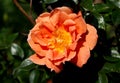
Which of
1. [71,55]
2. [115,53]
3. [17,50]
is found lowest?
[17,50]

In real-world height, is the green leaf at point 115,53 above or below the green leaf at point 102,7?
below

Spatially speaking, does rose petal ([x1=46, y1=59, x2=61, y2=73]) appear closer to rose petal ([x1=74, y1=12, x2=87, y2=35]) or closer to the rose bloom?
the rose bloom

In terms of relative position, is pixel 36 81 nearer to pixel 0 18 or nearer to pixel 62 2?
pixel 62 2

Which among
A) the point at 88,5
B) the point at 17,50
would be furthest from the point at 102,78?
the point at 17,50

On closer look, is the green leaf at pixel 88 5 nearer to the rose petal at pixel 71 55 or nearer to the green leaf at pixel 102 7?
the green leaf at pixel 102 7

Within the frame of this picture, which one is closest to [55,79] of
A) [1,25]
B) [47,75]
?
[47,75]

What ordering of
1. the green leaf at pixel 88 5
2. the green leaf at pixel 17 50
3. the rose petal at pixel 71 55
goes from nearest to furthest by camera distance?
the rose petal at pixel 71 55 < the green leaf at pixel 88 5 < the green leaf at pixel 17 50

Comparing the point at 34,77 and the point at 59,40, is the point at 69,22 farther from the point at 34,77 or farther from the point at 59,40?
the point at 34,77

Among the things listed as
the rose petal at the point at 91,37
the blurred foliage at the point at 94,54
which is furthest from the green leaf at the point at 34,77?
the rose petal at the point at 91,37
